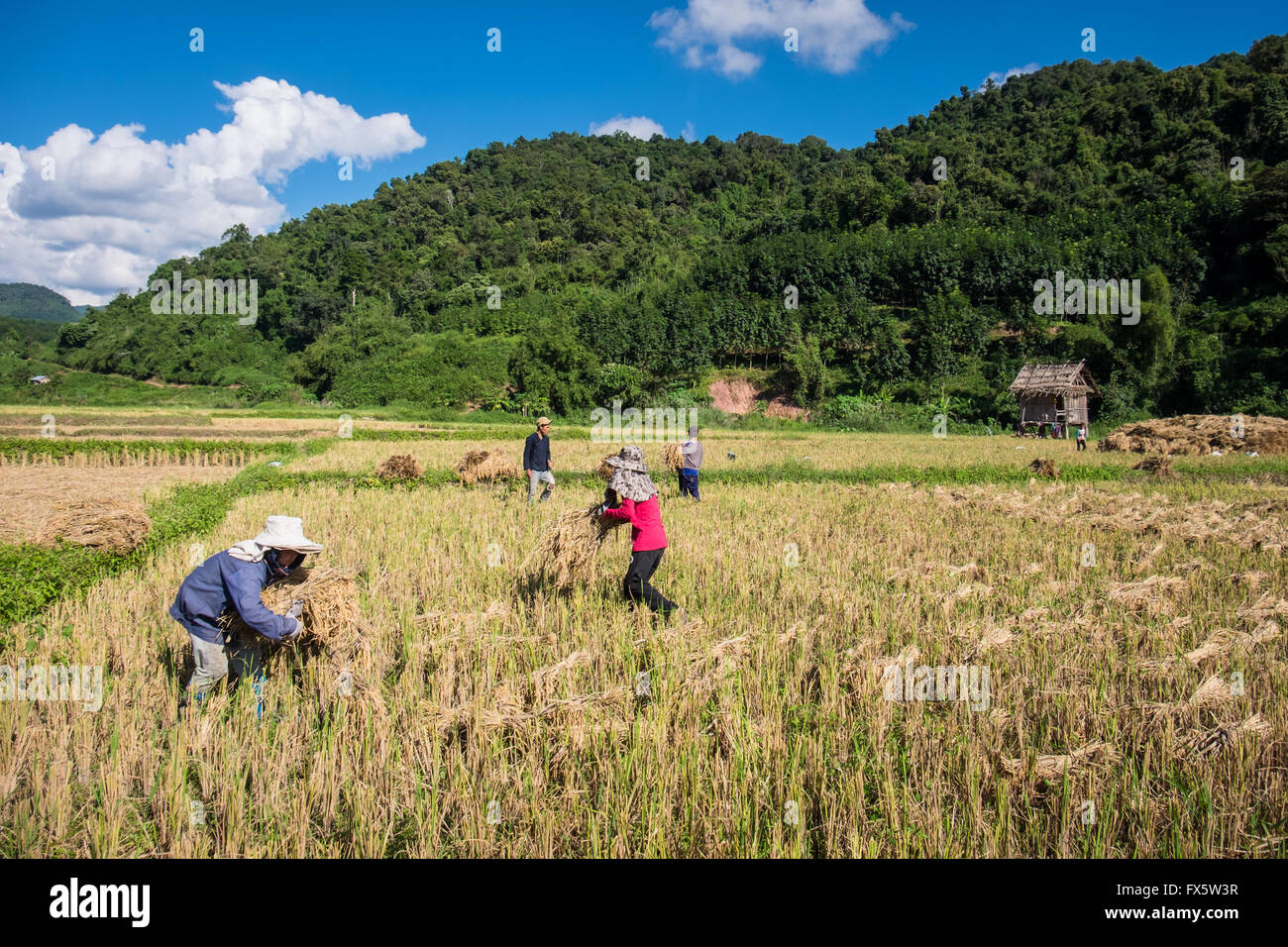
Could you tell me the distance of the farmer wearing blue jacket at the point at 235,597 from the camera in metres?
3.98

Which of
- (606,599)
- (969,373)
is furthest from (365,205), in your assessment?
(606,599)

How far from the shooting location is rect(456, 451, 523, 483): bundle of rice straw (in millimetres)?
15883

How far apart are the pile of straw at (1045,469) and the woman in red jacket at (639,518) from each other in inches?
613

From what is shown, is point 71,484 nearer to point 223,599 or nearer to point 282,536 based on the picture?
point 223,599

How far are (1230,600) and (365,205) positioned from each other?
375 ft

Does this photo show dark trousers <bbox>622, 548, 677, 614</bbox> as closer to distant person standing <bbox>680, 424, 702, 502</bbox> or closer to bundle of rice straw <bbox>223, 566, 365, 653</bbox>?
bundle of rice straw <bbox>223, 566, 365, 653</bbox>

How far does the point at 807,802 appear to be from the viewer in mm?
3326

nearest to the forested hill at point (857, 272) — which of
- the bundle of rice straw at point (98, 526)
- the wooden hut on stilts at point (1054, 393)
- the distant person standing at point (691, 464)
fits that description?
the wooden hut on stilts at point (1054, 393)

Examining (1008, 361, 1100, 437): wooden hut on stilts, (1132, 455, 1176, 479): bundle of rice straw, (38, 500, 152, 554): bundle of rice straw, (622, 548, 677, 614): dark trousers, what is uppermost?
(1008, 361, 1100, 437): wooden hut on stilts

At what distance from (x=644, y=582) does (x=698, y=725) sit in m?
2.10

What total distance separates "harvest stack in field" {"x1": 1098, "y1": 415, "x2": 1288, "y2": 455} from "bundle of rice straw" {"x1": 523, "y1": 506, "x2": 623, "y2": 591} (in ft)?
85.7

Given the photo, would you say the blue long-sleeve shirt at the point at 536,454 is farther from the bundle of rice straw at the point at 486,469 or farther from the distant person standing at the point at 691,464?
the bundle of rice straw at the point at 486,469

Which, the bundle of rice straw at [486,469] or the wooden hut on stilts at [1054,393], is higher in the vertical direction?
the wooden hut on stilts at [1054,393]

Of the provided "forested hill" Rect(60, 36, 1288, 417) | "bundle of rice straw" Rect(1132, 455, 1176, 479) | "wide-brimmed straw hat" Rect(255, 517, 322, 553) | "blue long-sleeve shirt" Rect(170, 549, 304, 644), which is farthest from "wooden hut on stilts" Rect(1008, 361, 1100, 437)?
"blue long-sleeve shirt" Rect(170, 549, 304, 644)
